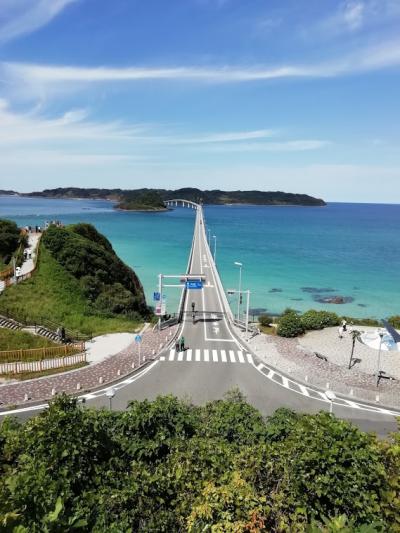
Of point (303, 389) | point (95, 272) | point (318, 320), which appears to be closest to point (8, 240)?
point (95, 272)

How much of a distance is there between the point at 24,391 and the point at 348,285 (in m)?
59.5

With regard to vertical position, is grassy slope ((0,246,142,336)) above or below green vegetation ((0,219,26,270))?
below

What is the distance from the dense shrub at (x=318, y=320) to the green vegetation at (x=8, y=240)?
100 feet

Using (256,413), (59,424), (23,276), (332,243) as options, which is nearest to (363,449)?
(256,413)

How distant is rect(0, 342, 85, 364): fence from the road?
17.4 ft

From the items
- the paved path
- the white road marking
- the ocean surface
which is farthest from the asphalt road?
the ocean surface

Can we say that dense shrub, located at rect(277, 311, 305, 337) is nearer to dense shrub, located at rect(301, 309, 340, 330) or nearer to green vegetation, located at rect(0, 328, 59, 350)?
dense shrub, located at rect(301, 309, 340, 330)

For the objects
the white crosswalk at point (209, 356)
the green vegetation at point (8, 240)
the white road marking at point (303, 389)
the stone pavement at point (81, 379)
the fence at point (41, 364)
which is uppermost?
the green vegetation at point (8, 240)

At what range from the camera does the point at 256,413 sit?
1341 cm

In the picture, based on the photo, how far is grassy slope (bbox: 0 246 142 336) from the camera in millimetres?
32312

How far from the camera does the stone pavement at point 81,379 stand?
20.7 meters

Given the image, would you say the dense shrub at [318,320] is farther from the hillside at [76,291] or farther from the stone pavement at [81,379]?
the hillside at [76,291]

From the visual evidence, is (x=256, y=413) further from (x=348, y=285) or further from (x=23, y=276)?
(x=348, y=285)

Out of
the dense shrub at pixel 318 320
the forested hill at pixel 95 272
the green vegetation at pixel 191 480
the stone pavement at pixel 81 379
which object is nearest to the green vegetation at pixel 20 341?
the stone pavement at pixel 81 379
